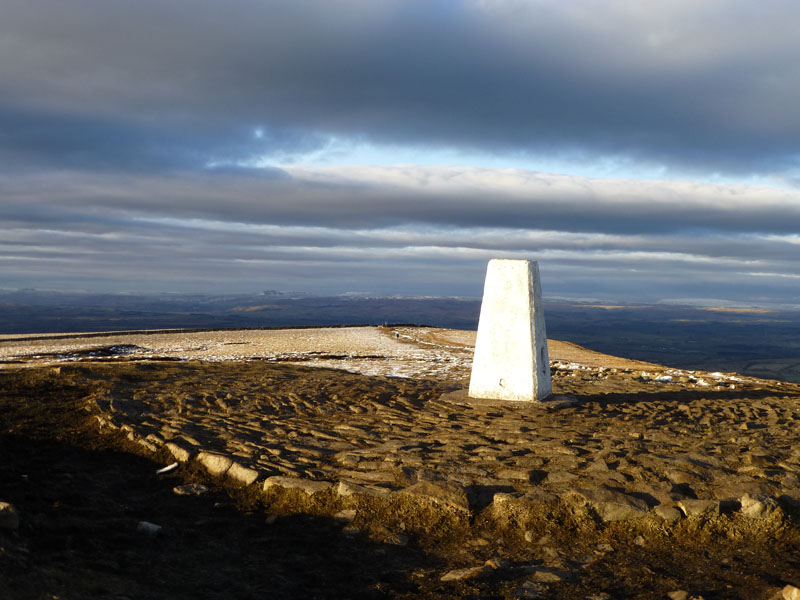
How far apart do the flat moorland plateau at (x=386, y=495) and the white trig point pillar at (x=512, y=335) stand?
0.54m

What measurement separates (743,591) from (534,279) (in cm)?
823

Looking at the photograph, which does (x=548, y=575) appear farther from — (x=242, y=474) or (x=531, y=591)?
(x=242, y=474)

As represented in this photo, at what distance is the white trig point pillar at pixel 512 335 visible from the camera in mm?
12328

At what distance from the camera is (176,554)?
18.3 feet

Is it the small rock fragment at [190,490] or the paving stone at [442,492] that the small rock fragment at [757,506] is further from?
the small rock fragment at [190,490]

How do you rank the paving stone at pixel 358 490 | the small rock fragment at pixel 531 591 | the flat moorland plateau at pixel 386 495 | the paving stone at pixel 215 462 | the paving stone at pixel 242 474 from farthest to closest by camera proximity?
1. the paving stone at pixel 215 462
2. the paving stone at pixel 242 474
3. the paving stone at pixel 358 490
4. the flat moorland plateau at pixel 386 495
5. the small rock fragment at pixel 531 591

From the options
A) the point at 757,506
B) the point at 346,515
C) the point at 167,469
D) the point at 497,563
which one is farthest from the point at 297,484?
the point at 757,506

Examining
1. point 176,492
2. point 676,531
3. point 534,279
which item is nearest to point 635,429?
point 534,279

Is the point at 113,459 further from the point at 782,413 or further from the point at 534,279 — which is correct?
the point at 782,413

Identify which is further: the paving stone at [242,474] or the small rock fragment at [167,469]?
the small rock fragment at [167,469]

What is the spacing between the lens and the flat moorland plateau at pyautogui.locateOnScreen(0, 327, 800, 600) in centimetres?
513

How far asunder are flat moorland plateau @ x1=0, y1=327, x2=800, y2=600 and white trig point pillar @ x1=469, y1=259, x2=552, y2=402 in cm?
54

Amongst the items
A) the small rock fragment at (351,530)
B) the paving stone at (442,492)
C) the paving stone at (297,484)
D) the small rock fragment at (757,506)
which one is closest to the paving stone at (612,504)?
the small rock fragment at (757,506)

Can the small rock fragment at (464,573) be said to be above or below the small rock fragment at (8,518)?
below
